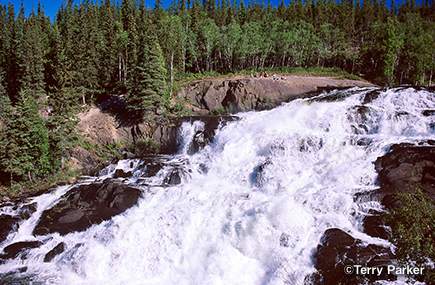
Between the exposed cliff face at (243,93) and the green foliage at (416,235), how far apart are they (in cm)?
2697

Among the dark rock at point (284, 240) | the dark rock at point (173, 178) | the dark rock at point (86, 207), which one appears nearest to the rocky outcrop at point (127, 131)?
the dark rock at point (173, 178)

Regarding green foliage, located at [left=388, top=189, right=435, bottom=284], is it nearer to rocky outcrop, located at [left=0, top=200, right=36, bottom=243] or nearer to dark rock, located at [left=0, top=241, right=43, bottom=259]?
dark rock, located at [left=0, top=241, right=43, bottom=259]

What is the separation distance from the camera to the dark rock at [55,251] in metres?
16.0

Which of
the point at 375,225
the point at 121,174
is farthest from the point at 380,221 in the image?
the point at 121,174

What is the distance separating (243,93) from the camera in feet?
118

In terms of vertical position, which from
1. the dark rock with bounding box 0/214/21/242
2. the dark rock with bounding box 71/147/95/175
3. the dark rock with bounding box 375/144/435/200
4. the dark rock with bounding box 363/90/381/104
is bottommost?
the dark rock with bounding box 0/214/21/242

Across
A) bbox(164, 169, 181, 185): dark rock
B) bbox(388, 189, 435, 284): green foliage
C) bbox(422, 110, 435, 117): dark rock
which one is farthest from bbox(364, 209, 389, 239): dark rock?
bbox(164, 169, 181, 185): dark rock

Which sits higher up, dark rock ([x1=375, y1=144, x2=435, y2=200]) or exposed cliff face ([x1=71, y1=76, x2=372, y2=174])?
exposed cliff face ([x1=71, y1=76, x2=372, y2=174])

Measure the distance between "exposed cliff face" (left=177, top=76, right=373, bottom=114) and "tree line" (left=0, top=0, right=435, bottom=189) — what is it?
404 cm

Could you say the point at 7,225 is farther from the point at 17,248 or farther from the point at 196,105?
the point at 196,105

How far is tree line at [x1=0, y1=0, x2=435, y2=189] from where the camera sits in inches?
990

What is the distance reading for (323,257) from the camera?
13203 millimetres

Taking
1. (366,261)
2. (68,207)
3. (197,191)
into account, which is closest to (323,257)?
(366,261)

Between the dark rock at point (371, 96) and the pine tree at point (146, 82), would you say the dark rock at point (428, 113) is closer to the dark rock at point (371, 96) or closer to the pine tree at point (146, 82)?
the dark rock at point (371, 96)
